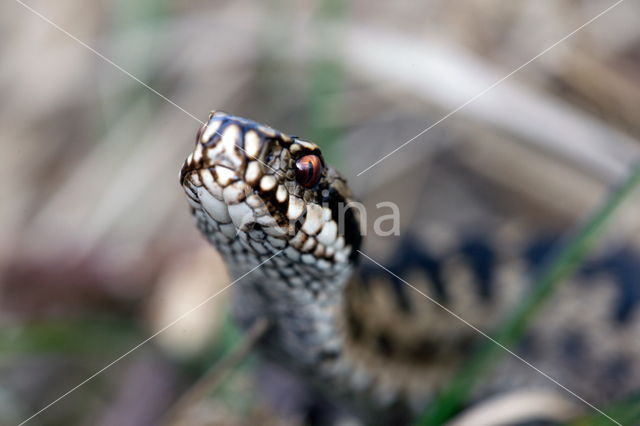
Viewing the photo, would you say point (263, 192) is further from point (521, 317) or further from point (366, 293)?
point (366, 293)

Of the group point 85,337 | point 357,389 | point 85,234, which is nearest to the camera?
point 357,389

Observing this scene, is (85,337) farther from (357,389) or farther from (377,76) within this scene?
(377,76)

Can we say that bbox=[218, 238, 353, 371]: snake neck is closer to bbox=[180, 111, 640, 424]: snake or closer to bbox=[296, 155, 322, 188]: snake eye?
bbox=[180, 111, 640, 424]: snake

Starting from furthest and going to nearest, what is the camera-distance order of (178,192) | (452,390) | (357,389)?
(178,192) < (357,389) < (452,390)

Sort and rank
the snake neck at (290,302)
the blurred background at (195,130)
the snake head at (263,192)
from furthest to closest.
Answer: the blurred background at (195,130), the snake neck at (290,302), the snake head at (263,192)

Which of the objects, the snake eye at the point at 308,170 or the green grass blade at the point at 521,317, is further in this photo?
the green grass blade at the point at 521,317

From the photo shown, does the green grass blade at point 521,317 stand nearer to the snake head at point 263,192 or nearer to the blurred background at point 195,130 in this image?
the snake head at point 263,192

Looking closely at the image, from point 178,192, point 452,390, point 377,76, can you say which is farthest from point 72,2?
point 452,390

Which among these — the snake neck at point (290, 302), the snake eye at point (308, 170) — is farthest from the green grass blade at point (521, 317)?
the snake eye at point (308, 170)
